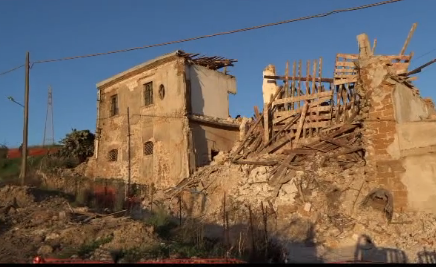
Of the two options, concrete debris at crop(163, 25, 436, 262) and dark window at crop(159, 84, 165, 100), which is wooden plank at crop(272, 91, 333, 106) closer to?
concrete debris at crop(163, 25, 436, 262)

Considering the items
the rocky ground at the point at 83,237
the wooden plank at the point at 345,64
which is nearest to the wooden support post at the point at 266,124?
the wooden plank at the point at 345,64

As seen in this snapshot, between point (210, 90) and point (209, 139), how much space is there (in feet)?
9.11

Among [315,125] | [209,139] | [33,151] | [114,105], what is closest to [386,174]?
[315,125]

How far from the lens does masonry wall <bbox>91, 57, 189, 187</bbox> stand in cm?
1997

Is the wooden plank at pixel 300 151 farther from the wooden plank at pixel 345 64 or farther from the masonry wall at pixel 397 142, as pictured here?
the wooden plank at pixel 345 64

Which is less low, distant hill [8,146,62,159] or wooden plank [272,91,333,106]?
wooden plank [272,91,333,106]

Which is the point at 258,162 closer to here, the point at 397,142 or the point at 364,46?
the point at 397,142

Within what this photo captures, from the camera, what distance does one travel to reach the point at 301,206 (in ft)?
45.6

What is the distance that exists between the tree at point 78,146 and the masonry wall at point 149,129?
7.44ft

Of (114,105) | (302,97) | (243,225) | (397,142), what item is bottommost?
(243,225)

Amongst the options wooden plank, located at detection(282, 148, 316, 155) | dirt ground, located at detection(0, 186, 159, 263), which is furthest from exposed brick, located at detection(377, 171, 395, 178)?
dirt ground, located at detection(0, 186, 159, 263)

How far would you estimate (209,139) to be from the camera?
21.1 meters

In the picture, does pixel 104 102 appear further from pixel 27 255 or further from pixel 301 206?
pixel 27 255

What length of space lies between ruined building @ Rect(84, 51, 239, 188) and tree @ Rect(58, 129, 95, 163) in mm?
2096
